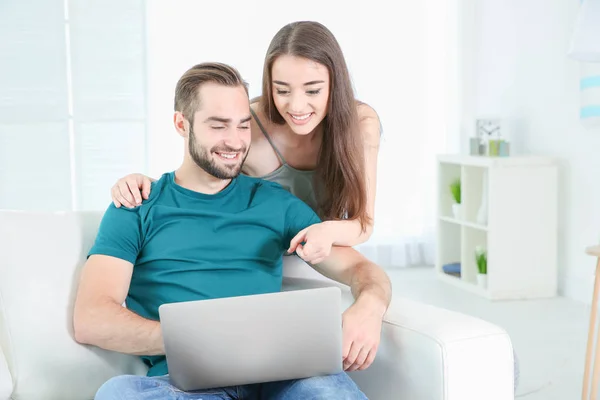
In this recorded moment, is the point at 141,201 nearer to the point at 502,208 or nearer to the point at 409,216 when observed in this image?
the point at 502,208

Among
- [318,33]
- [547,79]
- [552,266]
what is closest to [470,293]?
[552,266]

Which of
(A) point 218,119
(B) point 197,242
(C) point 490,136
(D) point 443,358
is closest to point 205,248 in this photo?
(B) point 197,242

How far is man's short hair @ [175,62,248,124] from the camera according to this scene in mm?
1862

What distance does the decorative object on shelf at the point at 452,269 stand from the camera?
480 cm

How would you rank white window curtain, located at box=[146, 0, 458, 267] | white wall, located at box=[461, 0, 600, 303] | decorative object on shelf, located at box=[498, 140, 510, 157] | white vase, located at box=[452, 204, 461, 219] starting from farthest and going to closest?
white window curtain, located at box=[146, 0, 458, 267]
white vase, located at box=[452, 204, 461, 219]
decorative object on shelf, located at box=[498, 140, 510, 157]
white wall, located at box=[461, 0, 600, 303]

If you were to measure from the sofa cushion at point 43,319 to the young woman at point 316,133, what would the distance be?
25 centimetres

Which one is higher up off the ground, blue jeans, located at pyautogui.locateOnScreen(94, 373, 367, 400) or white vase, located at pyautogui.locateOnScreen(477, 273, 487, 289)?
blue jeans, located at pyautogui.locateOnScreen(94, 373, 367, 400)

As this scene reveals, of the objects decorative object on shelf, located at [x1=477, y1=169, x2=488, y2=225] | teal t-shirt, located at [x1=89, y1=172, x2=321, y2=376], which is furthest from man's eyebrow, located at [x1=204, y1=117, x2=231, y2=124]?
decorative object on shelf, located at [x1=477, y1=169, x2=488, y2=225]

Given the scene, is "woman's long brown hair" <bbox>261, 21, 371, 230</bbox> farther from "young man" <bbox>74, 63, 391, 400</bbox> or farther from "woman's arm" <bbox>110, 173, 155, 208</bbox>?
"woman's arm" <bbox>110, 173, 155, 208</bbox>

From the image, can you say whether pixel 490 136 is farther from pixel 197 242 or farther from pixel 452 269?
pixel 197 242

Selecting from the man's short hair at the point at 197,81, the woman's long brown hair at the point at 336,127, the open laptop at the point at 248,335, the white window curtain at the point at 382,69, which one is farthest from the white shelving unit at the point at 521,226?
the open laptop at the point at 248,335

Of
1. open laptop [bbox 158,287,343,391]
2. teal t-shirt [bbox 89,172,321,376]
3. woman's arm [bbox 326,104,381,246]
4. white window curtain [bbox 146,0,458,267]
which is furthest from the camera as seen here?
white window curtain [bbox 146,0,458,267]

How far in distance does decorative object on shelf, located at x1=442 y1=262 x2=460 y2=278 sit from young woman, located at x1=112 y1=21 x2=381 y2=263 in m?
2.63

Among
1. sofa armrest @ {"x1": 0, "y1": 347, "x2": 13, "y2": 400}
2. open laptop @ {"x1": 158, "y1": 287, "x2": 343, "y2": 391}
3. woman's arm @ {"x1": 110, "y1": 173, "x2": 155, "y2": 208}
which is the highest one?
woman's arm @ {"x1": 110, "y1": 173, "x2": 155, "y2": 208}
